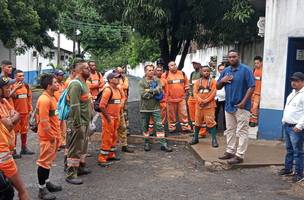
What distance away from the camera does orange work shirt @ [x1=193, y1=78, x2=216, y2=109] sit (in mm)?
9297

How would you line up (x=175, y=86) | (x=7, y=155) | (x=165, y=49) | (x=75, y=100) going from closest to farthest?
(x=7, y=155) → (x=75, y=100) → (x=175, y=86) → (x=165, y=49)

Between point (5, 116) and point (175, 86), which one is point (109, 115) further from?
point (175, 86)

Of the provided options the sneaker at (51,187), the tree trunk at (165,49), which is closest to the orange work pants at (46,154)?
the sneaker at (51,187)

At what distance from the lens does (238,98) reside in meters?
7.72

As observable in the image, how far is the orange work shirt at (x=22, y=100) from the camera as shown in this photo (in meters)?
8.98

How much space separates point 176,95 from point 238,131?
11.6 feet

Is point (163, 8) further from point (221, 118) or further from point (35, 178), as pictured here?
point (35, 178)

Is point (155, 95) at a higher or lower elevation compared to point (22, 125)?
higher

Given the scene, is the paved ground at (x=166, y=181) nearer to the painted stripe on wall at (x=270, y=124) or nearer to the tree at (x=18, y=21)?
the painted stripe on wall at (x=270, y=124)

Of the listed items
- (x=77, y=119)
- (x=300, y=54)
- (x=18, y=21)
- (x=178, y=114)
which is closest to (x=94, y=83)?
Answer: (x=178, y=114)

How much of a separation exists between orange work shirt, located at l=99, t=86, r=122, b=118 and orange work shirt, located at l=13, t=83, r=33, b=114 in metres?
2.06

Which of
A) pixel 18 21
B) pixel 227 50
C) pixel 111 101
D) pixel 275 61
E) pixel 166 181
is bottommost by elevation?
pixel 166 181

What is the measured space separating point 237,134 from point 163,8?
614cm

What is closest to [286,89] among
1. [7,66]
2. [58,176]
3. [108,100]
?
[108,100]
